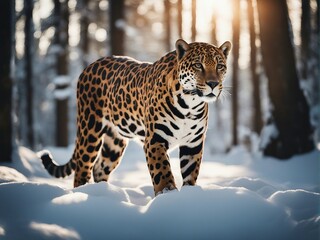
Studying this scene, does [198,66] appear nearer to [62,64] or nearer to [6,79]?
[6,79]

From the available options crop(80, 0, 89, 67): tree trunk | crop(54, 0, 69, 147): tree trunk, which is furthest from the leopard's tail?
crop(80, 0, 89, 67): tree trunk

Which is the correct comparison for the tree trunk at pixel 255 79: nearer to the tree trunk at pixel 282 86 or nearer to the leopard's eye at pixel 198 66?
the tree trunk at pixel 282 86

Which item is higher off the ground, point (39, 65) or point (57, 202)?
point (39, 65)

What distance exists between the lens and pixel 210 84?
14.8 ft

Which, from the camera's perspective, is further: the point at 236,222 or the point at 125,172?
the point at 125,172

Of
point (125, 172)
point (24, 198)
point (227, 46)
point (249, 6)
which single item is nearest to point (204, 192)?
point (24, 198)

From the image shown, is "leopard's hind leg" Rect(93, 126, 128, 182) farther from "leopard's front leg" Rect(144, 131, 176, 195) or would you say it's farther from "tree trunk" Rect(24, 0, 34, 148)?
"tree trunk" Rect(24, 0, 34, 148)

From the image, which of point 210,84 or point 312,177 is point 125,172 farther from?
point 210,84

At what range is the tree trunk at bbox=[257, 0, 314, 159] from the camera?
29.2 ft

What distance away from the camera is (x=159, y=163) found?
16.0 feet

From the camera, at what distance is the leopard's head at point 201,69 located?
455 cm

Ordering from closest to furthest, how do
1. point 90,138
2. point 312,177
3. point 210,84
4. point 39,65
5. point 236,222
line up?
1. point 236,222
2. point 210,84
3. point 90,138
4. point 312,177
5. point 39,65

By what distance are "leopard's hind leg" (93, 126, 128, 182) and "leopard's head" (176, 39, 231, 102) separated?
2102mm

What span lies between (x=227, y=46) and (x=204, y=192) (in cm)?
196
